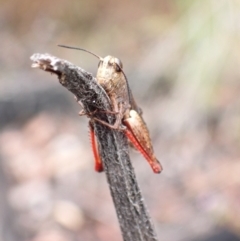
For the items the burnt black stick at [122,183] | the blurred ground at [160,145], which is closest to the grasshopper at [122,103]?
the burnt black stick at [122,183]

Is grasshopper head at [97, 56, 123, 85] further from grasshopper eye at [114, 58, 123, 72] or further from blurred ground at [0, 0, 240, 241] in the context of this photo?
blurred ground at [0, 0, 240, 241]

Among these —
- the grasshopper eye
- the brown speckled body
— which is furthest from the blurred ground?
the grasshopper eye

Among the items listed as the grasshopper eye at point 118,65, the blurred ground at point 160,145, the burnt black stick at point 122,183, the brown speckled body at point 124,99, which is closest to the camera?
the burnt black stick at point 122,183

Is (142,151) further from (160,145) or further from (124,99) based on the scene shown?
(160,145)

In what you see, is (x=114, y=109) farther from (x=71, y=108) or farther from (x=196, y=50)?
(x=71, y=108)

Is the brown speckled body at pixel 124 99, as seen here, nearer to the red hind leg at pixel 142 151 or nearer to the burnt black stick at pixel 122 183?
the red hind leg at pixel 142 151

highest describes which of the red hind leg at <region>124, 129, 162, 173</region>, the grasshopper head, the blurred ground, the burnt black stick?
the blurred ground

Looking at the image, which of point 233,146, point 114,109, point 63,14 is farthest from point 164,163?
point 63,14

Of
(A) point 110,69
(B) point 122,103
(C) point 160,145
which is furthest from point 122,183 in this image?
(C) point 160,145

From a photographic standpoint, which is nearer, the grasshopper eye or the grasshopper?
the grasshopper
